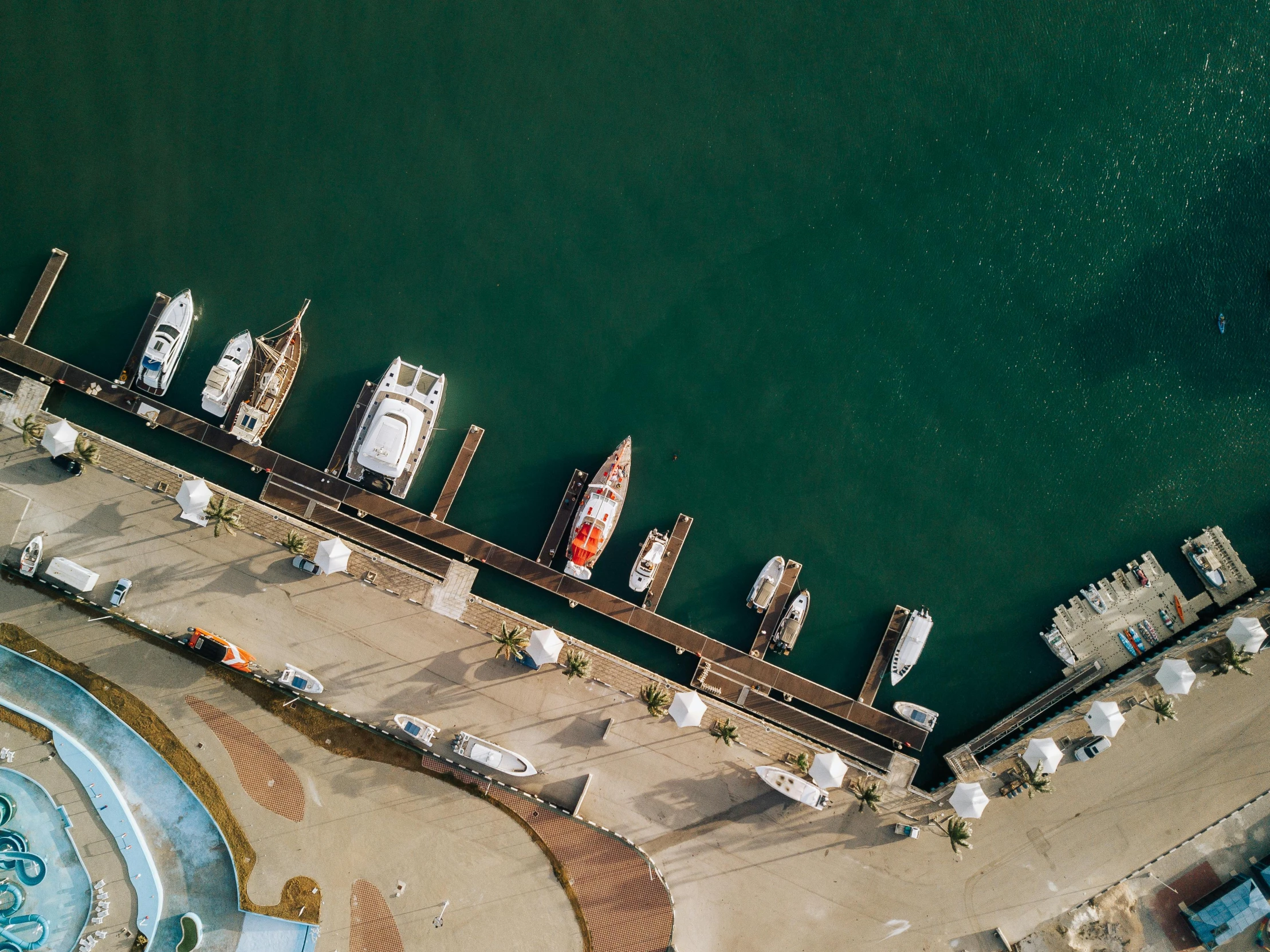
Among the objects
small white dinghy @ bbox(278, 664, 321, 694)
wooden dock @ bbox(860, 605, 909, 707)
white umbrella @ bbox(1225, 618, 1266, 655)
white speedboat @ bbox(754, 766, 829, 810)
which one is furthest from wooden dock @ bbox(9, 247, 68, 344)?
white umbrella @ bbox(1225, 618, 1266, 655)

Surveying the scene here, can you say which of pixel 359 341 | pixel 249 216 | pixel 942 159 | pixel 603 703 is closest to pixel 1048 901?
pixel 603 703

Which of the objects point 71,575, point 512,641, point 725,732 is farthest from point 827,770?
point 71,575

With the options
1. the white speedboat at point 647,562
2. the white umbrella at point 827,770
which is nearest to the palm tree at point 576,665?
the white speedboat at point 647,562

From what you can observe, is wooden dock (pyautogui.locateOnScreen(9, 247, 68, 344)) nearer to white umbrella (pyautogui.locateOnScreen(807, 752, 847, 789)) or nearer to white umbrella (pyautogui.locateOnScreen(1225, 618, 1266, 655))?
white umbrella (pyautogui.locateOnScreen(807, 752, 847, 789))

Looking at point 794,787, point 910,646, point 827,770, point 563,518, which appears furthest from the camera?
point 563,518

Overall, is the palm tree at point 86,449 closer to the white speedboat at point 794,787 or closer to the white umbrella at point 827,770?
the white speedboat at point 794,787

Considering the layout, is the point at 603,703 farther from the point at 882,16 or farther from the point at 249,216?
the point at 882,16

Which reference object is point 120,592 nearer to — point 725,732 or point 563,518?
point 563,518
